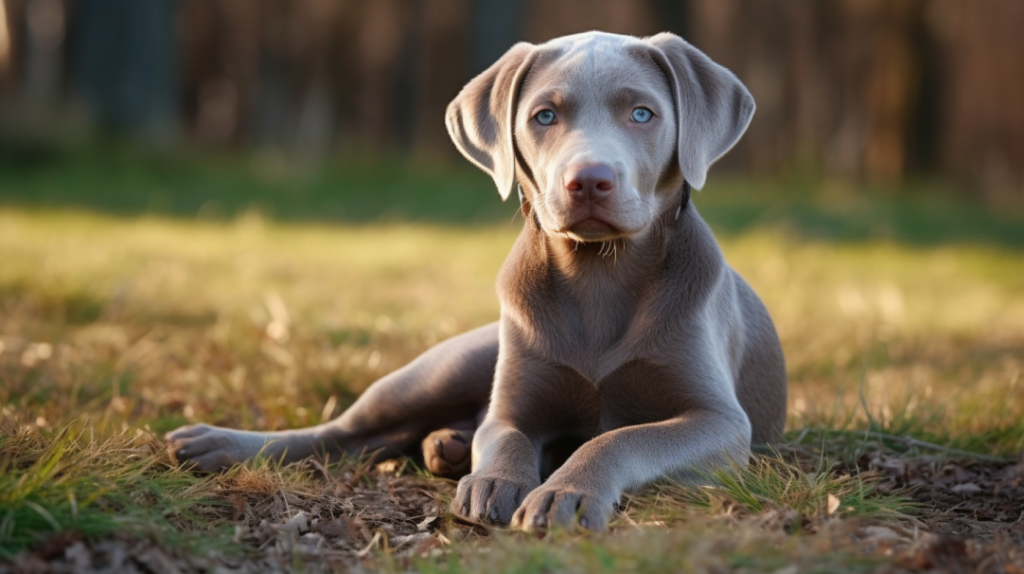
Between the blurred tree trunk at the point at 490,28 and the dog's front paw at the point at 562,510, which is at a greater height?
the blurred tree trunk at the point at 490,28

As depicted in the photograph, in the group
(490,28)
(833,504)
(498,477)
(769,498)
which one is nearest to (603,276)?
(498,477)

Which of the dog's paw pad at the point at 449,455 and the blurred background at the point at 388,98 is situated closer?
the dog's paw pad at the point at 449,455

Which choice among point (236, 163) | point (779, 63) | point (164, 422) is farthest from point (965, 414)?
point (779, 63)

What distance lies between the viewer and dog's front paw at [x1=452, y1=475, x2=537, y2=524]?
3.09 m

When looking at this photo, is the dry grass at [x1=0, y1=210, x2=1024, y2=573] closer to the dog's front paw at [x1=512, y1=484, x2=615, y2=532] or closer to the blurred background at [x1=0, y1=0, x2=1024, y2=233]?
the dog's front paw at [x1=512, y1=484, x2=615, y2=532]

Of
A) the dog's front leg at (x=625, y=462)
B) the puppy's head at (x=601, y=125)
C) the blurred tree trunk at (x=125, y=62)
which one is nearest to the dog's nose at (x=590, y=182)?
the puppy's head at (x=601, y=125)

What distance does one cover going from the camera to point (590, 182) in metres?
3.22

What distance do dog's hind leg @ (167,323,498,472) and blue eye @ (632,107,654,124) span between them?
1.06m

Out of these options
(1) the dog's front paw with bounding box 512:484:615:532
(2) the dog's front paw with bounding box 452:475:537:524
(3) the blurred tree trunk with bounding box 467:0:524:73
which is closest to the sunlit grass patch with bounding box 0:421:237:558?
(2) the dog's front paw with bounding box 452:475:537:524

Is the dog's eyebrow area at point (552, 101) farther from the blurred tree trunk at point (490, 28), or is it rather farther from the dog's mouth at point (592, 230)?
the blurred tree trunk at point (490, 28)

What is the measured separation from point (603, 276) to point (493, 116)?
0.67m

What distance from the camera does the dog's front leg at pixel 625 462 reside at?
2.94 metres

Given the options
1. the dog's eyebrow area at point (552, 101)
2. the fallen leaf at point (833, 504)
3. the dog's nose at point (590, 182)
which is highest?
the dog's eyebrow area at point (552, 101)

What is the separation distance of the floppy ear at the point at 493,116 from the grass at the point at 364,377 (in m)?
1.10
